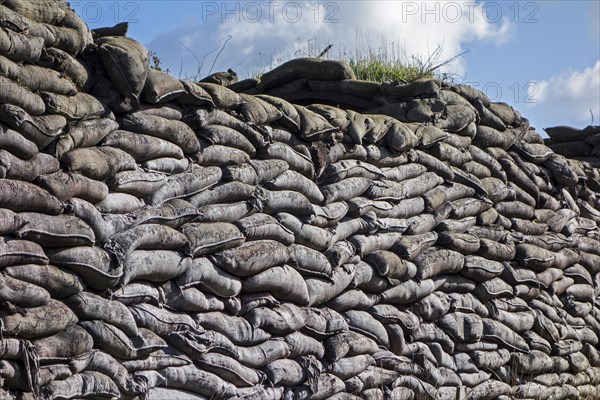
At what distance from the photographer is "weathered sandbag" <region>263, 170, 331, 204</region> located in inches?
217

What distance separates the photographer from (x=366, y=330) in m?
5.83

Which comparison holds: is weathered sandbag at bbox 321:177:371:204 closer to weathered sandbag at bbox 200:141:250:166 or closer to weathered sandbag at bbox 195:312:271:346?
weathered sandbag at bbox 200:141:250:166

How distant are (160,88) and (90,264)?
1051 millimetres

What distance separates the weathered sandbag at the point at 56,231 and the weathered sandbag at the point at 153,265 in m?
0.23

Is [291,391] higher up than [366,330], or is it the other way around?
[366,330]

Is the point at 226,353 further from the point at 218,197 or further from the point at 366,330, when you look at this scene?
the point at 366,330

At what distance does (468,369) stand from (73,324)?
3284 millimetres

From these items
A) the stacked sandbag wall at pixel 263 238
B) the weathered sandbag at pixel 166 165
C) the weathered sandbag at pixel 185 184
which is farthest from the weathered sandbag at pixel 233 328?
the weathered sandbag at pixel 166 165

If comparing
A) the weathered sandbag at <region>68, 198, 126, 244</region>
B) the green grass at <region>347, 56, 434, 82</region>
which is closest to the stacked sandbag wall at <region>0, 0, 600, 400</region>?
the weathered sandbag at <region>68, 198, 126, 244</region>

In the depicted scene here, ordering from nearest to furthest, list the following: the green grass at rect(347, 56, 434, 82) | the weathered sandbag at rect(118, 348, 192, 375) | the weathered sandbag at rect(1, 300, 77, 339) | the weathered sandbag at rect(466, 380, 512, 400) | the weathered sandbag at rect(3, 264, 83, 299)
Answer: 1. the weathered sandbag at rect(1, 300, 77, 339)
2. the weathered sandbag at rect(3, 264, 83, 299)
3. the weathered sandbag at rect(118, 348, 192, 375)
4. the weathered sandbag at rect(466, 380, 512, 400)
5. the green grass at rect(347, 56, 434, 82)

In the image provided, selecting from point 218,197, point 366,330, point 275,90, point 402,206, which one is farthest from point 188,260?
point 275,90

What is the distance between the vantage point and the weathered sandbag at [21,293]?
12.8 ft

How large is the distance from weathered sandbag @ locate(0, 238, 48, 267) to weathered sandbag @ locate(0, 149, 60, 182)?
274 millimetres

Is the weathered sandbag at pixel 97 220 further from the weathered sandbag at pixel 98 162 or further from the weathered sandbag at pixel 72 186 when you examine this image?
the weathered sandbag at pixel 98 162
